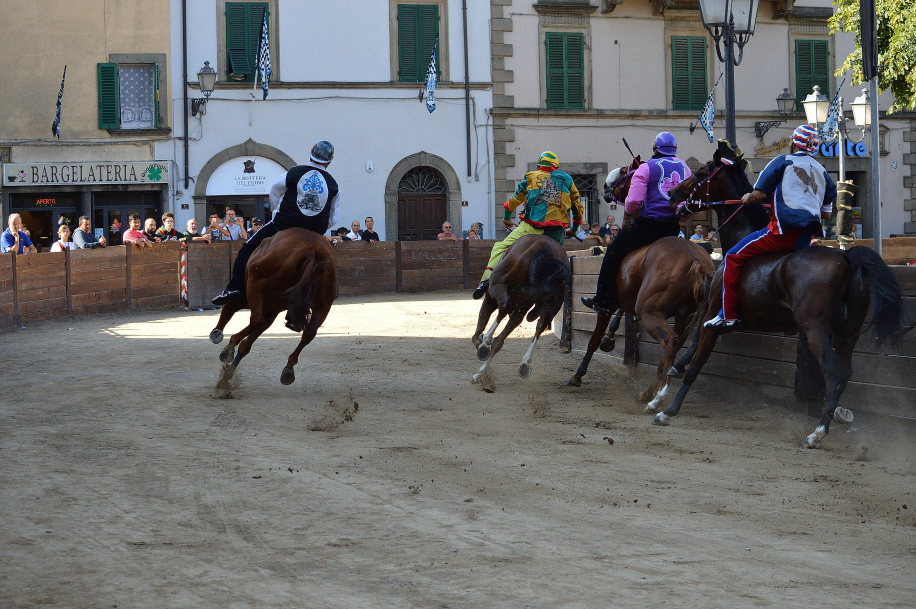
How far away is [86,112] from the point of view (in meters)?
26.5

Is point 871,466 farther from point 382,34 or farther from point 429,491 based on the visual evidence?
point 382,34

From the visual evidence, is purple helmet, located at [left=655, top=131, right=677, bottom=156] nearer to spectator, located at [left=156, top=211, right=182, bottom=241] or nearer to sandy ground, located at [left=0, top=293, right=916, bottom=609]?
sandy ground, located at [left=0, top=293, right=916, bottom=609]

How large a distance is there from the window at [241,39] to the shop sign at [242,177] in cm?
210

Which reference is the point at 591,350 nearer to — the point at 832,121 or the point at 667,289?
the point at 667,289

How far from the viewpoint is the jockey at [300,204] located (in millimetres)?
9719

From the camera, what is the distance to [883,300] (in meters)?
6.91

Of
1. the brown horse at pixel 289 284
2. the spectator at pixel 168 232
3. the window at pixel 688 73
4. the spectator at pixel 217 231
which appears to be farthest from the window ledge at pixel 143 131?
the brown horse at pixel 289 284

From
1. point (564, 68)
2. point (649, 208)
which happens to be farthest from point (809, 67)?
point (649, 208)

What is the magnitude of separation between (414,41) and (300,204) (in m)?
19.3

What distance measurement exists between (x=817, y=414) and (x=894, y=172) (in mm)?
25065

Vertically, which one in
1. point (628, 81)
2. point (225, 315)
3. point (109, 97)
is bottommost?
point (225, 315)

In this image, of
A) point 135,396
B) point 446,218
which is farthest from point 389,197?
point 135,396

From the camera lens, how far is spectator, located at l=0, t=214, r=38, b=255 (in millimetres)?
18406

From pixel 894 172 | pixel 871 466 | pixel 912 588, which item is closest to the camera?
pixel 912 588
